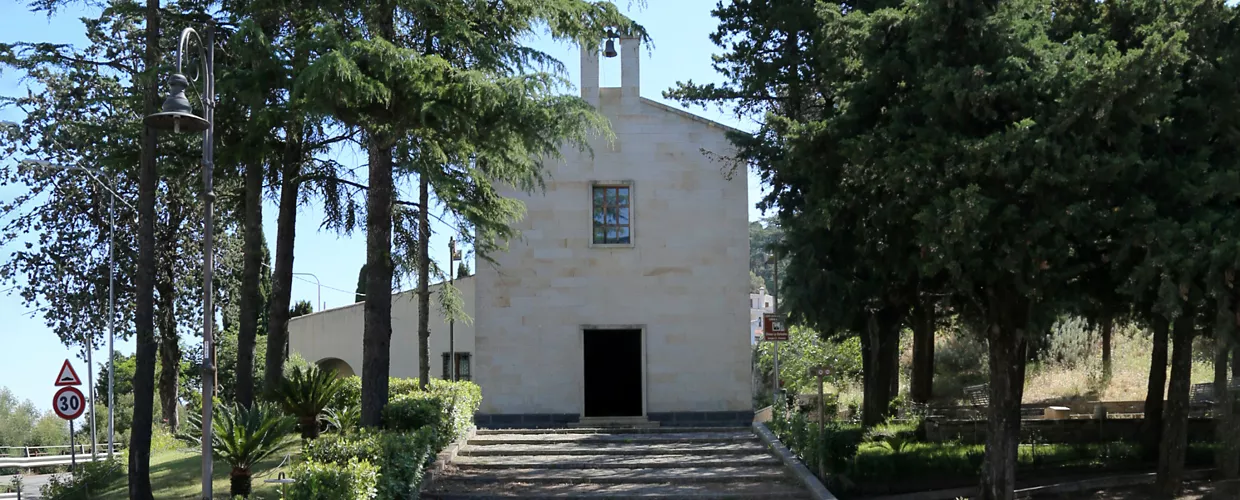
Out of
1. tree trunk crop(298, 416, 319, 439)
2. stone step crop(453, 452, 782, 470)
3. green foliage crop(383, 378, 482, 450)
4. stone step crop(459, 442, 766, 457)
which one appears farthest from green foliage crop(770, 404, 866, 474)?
tree trunk crop(298, 416, 319, 439)

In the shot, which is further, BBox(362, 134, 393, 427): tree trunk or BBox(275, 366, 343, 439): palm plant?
BBox(275, 366, 343, 439): palm plant

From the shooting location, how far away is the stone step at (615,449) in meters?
17.0

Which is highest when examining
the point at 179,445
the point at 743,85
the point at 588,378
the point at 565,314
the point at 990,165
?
the point at 743,85

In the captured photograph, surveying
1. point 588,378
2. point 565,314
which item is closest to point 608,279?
point 565,314

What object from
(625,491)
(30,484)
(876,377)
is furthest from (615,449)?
(30,484)

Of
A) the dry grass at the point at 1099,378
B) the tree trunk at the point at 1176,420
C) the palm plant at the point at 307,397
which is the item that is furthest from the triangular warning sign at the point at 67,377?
the dry grass at the point at 1099,378

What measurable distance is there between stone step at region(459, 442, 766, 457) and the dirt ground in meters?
5.74

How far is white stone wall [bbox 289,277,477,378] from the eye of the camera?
34.5 m

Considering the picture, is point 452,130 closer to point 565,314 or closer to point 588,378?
point 565,314

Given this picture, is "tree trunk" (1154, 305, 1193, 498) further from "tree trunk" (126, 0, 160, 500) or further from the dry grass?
"tree trunk" (126, 0, 160, 500)

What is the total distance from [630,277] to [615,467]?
5.34m

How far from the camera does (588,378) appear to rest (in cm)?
2206

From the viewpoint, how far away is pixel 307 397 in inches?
682

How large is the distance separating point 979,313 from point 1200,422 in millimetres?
9777
